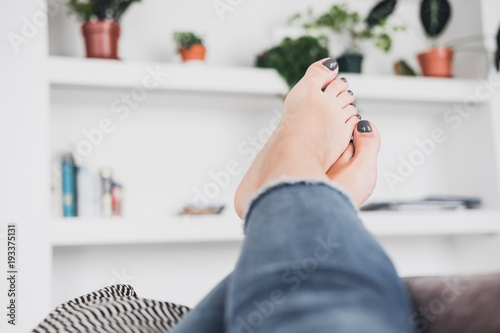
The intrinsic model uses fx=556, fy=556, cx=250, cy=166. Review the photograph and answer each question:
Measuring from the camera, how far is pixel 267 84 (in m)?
2.16

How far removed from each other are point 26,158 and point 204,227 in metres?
0.66

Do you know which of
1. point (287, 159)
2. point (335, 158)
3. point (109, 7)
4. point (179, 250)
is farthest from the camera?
point (179, 250)

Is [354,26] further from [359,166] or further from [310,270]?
[310,270]

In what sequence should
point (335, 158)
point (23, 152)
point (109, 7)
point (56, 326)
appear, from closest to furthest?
point (56, 326)
point (335, 158)
point (23, 152)
point (109, 7)

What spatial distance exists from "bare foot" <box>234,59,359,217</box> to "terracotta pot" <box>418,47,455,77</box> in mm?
1053

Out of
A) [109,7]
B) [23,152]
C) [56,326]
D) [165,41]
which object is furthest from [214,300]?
[165,41]

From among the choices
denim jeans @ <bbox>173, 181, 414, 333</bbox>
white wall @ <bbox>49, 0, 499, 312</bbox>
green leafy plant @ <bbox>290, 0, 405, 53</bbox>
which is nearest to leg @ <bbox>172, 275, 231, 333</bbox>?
denim jeans @ <bbox>173, 181, 414, 333</bbox>

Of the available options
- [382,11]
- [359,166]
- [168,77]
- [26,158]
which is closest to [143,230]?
[26,158]

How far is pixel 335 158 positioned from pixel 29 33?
127 cm

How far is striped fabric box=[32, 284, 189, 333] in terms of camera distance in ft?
1.67

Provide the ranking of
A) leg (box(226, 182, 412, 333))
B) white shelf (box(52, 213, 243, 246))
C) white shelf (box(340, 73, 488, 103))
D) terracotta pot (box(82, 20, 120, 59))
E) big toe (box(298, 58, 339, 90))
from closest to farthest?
leg (box(226, 182, 412, 333)) → big toe (box(298, 58, 339, 90)) → white shelf (box(52, 213, 243, 246)) → terracotta pot (box(82, 20, 120, 59)) → white shelf (box(340, 73, 488, 103))

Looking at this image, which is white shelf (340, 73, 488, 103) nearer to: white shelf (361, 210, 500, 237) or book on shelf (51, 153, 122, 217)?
white shelf (361, 210, 500, 237)

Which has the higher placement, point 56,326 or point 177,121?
point 177,121

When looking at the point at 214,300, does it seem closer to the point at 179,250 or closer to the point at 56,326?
the point at 56,326
